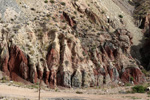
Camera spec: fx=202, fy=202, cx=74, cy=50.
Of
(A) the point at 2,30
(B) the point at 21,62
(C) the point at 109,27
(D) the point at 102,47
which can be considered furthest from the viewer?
(C) the point at 109,27

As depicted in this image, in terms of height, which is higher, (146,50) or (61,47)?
(61,47)

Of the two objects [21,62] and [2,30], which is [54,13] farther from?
[21,62]

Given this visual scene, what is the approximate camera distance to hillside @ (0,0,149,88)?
83.7ft

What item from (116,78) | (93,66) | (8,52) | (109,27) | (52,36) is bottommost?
(116,78)

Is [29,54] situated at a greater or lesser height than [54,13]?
lesser

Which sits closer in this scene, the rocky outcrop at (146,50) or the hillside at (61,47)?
the hillside at (61,47)

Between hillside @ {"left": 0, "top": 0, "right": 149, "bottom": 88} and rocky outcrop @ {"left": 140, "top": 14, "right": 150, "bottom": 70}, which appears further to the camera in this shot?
rocky outcrop @ {"left": 140, "top": 14, "right": 150, "bottom": 70}

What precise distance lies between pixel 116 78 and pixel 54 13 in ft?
48.0

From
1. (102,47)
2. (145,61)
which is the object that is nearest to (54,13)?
(102,47)

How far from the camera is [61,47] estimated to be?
29.0 m

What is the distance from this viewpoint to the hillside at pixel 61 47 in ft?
83.7

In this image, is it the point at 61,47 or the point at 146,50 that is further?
the point at 146,50

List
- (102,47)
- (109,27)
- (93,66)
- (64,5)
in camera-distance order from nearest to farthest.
→ (93,66) < (102,47) < (64,5) < (109,27)

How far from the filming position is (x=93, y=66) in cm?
2936
